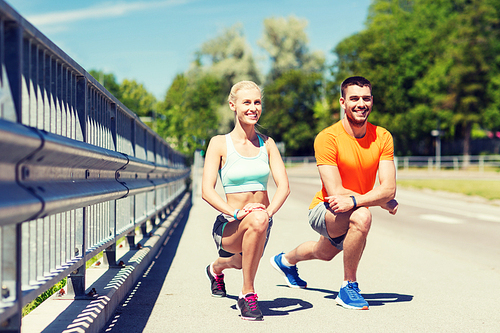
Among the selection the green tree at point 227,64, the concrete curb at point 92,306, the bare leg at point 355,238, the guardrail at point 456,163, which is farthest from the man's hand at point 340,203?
the green tree at point 227,64

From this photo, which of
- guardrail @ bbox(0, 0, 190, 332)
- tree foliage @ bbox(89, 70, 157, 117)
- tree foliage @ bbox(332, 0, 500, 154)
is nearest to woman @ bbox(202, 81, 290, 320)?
guardrail @ bbox(0, 0, 190, 332)

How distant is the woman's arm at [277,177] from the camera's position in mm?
4703

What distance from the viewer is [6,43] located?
2826 mm

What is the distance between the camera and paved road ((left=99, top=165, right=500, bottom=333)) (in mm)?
4473

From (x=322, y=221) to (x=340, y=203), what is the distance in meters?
0.33

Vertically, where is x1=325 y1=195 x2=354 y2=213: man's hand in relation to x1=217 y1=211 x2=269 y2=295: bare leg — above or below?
above

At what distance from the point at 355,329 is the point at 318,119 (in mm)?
74000

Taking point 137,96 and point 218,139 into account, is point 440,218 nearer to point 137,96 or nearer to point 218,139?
point 218,139

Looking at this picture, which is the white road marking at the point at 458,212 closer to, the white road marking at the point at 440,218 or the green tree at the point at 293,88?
the white road marking at the point at 440,218

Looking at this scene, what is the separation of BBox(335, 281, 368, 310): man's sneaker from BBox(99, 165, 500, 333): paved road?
0.07 meters

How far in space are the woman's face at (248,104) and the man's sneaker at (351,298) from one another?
5.10ft

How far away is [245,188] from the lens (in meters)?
4.75

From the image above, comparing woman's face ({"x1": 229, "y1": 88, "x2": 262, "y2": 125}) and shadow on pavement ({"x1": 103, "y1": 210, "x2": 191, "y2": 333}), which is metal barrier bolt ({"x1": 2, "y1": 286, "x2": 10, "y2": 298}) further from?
woman's face ({"x1": 229, "y1": 88, "x2": 262, "y2": 125})

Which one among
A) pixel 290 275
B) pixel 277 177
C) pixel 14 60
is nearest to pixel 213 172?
pixel 277 177
